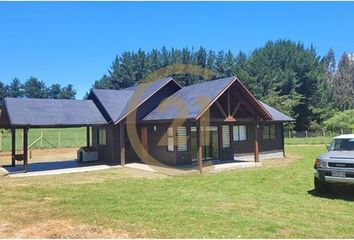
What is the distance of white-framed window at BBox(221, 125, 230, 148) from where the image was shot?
73.8 feet

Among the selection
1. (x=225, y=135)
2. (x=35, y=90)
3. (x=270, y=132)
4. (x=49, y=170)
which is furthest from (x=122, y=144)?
(x=35, y=90)

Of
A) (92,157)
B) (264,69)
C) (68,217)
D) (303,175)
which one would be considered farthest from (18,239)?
(264,69)

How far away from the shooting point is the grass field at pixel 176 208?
751cm

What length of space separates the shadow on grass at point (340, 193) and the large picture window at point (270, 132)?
1426 cm

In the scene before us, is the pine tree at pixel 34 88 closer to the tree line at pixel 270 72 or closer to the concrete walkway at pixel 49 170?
the tree line at pixel 270 72

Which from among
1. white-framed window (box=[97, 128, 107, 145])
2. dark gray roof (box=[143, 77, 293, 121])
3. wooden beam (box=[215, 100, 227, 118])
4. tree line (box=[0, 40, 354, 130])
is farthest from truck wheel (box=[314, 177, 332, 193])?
tree line (box=[0, 40, 354, 130])

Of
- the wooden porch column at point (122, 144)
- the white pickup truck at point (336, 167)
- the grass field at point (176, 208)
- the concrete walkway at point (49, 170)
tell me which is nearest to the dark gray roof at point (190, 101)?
the wooden porch column at point (122, 144)

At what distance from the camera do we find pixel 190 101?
20.0 metres

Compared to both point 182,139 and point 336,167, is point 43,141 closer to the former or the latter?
point 182,139

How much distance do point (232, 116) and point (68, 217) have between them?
12987 mm

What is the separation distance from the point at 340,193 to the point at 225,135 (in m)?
11.4

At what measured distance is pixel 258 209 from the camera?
30.6 ft

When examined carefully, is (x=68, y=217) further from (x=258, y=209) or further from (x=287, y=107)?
(x=287, y=107)

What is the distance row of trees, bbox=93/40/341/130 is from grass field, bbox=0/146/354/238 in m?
41.7
